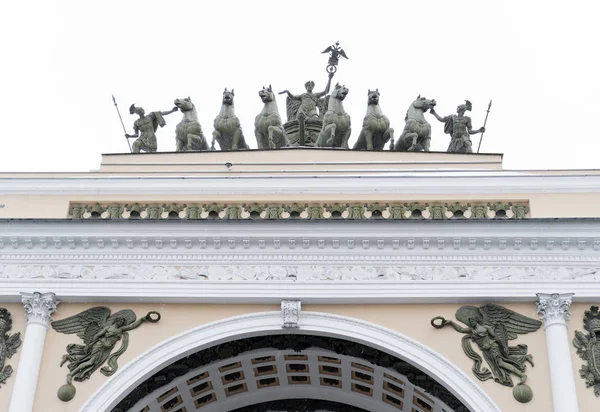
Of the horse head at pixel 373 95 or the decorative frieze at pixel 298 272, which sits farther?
the horse head at pixel 373 95

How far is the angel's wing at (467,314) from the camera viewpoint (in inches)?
524

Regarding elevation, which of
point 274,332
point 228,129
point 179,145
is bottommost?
point 274,332

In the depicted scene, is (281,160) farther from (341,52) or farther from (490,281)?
(341,52)

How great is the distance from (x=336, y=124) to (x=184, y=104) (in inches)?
97.9

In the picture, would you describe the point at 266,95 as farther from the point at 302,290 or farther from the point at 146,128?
the point at 302,290

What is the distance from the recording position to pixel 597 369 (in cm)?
1284

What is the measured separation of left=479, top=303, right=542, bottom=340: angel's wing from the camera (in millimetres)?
13219

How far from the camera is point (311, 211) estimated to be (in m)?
14.2

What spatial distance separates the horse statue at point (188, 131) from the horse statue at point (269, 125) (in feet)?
3.03

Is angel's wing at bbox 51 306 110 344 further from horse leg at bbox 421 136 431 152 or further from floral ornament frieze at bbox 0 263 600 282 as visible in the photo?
horse leg at bbox 421 136 431 152

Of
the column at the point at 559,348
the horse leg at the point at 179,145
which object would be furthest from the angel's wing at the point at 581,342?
the horse leg at the point at 179,145

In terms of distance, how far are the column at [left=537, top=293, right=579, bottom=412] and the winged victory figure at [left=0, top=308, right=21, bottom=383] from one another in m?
6.33

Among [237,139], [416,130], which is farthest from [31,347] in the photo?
[416,130]

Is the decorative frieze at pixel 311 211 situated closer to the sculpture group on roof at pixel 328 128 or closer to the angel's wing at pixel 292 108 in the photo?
the sculpture group on roof at pixel 328 128
